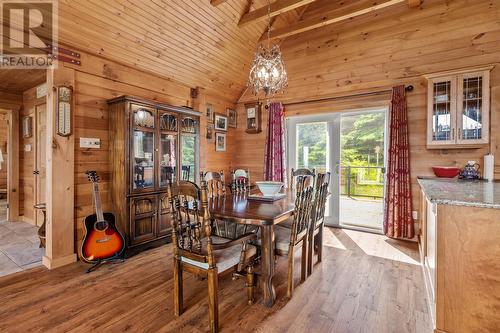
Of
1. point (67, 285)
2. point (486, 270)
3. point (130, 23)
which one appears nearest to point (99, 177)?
point (67, 285)

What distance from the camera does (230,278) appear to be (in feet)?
8.04

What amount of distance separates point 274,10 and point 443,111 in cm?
261

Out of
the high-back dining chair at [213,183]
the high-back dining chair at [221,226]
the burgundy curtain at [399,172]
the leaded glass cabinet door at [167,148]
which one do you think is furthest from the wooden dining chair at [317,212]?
the leaded glass cabinet door at [167,148]

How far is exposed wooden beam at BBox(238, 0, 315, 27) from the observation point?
3137mm

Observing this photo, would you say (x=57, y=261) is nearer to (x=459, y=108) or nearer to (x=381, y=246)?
(x=381, y=246)

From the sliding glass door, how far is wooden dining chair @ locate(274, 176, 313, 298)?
228cm

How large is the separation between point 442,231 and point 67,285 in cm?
311

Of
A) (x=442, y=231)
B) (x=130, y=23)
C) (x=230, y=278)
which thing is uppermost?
(x=130, y=23)

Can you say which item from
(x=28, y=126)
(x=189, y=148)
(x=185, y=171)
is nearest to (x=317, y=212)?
(x=185, y=171)

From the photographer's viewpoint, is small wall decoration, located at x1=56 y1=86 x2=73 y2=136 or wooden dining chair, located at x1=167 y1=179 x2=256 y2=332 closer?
wooden dining chair, located at x1=167 y1=179 x2=256 y2=332

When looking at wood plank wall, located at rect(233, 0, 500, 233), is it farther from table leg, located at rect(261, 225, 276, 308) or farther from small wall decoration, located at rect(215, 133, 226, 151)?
table leg, located at rect(261, 225, 276, 308)

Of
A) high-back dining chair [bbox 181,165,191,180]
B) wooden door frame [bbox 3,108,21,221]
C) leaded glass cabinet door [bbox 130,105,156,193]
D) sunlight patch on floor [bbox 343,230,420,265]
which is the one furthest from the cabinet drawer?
wooden door frame [bbox 3,108,21,221]

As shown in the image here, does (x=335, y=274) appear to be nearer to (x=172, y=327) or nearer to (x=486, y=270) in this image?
(x=486, y=270)

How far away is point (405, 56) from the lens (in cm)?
361
